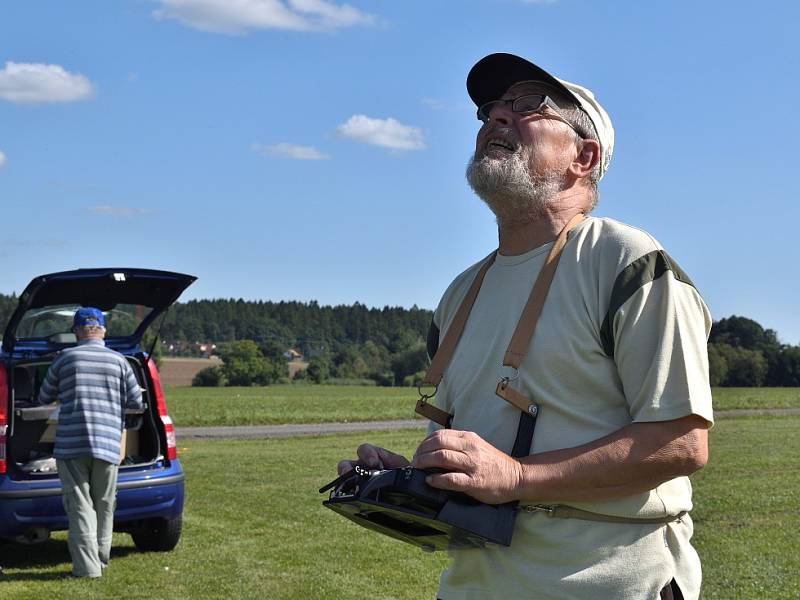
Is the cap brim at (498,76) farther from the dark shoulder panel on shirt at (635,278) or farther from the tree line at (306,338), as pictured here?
the tree line at (306,338)

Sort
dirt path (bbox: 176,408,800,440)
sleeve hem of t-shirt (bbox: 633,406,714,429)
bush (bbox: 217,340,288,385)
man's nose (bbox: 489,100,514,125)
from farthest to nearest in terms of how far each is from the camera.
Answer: bush (bbox: 217,340,288,385), dirt path (bbox: 176,408,800,440), man's nose (bbox: 489,100,514,125), sleeve hem of t-shirt (bbox: 633,406,714,429)

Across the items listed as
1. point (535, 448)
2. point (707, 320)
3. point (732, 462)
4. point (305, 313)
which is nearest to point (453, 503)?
point (535, 448)

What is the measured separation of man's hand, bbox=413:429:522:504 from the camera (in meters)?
2.34

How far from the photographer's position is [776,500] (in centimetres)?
1166

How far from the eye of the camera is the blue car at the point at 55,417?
855cm

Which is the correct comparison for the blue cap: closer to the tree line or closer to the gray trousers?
the gray trousers

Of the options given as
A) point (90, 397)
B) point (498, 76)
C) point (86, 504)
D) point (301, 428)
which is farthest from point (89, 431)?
point (301, 428)

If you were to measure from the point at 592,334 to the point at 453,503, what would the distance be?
500 mm

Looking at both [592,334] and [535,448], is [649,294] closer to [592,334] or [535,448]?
[592,334]

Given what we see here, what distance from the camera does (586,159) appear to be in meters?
2.81

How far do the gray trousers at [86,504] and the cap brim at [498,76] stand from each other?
6.33 metres

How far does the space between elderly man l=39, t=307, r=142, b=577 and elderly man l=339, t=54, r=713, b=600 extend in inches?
243

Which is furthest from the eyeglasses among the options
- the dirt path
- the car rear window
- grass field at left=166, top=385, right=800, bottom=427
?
grass field at left=166, top=385, right=800, bottom=427

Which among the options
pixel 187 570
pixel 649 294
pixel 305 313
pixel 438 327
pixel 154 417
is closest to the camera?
pixel 649 294
